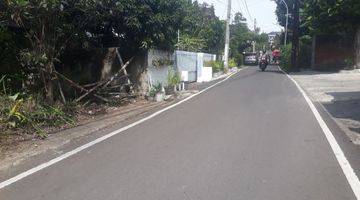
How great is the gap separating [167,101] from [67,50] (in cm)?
375

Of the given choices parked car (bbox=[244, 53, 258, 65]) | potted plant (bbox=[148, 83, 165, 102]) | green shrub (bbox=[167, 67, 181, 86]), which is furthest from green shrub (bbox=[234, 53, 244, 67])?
potted plant (bbox=[148, 83, 165, 102])

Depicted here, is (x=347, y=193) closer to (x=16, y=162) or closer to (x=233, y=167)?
(x=233, y=167)

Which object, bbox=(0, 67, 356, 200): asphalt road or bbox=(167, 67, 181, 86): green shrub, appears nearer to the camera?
bbox=(0, 67, 356, 200): asphalt road

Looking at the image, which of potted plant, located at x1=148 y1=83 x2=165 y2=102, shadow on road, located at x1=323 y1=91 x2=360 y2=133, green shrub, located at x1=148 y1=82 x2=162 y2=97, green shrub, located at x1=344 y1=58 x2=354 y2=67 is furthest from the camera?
green shrub, located at x1=344 y1=58 x2=354 y2=67

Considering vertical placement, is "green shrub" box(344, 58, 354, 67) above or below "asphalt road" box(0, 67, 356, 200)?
above

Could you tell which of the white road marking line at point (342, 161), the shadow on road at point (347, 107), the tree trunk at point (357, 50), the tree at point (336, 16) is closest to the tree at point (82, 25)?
the shadow on road at point (347, 107)

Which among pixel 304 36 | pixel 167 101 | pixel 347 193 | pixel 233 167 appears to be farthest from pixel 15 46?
pixel 304 36

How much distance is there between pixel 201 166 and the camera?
761 centimetres

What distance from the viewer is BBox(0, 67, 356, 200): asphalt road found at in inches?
246

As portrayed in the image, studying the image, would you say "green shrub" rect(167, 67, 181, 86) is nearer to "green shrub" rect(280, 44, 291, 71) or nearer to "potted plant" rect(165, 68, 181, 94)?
"potted plant" rect(165, 68, 181, 94)

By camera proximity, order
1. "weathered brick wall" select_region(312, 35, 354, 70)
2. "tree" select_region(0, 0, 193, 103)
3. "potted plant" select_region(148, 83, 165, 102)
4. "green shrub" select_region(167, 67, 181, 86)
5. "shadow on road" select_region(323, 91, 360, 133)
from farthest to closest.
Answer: "weathered brick wall" select_region(312, 35, 354, 70) → "green shrub" select_region(167, 67, 181, 86) → "potted plant" select_region(148, 83, 165, 102) → "shadow on road" select_region(323, 91, 360, 133) → "tree" select_region(0, 0, 193, 103)

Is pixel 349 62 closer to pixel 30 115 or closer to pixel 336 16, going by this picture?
pixel 336 16

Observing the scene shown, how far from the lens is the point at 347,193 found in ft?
20.5

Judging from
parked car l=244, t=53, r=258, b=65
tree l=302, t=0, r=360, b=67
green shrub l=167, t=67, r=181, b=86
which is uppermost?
tree l=302, t=0, r=360, b=67
